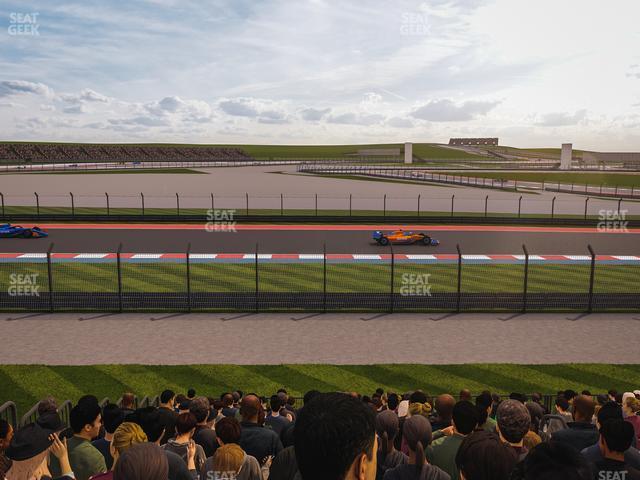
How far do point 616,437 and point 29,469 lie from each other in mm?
5267

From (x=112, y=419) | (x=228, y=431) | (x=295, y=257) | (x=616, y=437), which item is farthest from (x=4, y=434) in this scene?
(x=295, y=257)

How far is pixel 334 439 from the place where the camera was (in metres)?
2.58

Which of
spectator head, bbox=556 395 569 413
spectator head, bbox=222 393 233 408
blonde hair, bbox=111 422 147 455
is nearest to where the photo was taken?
blonde hair, bbox=111 422 147 455

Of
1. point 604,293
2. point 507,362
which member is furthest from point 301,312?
point 604,293

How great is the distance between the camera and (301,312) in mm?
19422

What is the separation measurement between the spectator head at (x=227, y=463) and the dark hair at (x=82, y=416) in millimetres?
1772

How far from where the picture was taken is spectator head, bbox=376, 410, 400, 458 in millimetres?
5977

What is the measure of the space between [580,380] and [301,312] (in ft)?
29.5

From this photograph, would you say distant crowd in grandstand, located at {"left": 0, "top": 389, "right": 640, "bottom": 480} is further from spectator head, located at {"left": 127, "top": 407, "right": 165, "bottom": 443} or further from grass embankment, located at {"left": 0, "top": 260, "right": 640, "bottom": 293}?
grass embankment, located at {"left": 0, "top": 260, "right": 640, "bottom": 293}

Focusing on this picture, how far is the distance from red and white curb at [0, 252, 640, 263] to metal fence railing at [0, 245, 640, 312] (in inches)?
2.1

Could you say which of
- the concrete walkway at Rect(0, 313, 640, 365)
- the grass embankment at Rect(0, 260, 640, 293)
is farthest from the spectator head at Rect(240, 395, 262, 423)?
the grass embankment at Rect(0, 260, 640, 293)

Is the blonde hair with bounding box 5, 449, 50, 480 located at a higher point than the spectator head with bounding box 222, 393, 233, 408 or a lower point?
higher

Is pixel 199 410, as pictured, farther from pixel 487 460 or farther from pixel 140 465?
pixel 487 460

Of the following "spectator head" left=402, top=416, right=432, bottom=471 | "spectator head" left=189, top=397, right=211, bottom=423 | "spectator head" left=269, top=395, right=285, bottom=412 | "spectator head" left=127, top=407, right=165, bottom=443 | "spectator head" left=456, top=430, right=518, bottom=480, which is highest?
"spectator head" left=456, top=430, right=518, bottom=480
